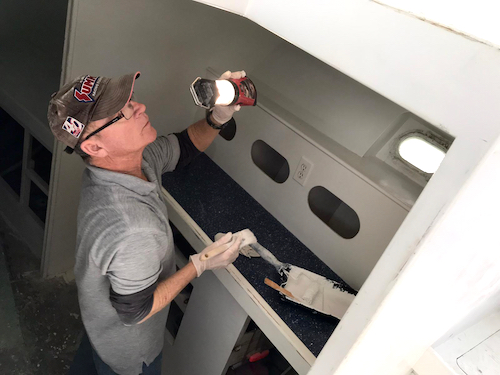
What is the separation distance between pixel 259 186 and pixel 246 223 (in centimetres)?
18

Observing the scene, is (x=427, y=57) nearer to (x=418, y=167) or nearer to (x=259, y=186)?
(x=418, y=167)

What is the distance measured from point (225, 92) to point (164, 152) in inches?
16.5

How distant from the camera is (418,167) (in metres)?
A: 1.25

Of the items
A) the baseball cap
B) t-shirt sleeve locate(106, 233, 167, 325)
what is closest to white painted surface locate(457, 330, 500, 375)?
t-shirt sleeve locate(106, 233, 167, 325)

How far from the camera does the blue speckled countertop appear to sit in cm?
121

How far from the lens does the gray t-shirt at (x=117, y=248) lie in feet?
3.21

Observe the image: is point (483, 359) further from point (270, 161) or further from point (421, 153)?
point (270, 161)

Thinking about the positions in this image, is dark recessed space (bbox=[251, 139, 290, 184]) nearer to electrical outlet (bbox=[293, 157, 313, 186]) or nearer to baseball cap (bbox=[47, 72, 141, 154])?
electrical outlet (bbox=[293, 157, 313, 186])

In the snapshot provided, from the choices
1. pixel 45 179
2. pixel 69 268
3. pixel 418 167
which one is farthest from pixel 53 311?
pixel 418 167

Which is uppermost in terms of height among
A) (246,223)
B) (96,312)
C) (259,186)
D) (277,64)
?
(277,64)

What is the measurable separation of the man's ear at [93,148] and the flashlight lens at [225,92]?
0.34 m

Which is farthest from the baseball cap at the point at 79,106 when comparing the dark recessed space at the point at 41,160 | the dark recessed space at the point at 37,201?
the dark recessed space at the point at 37,201

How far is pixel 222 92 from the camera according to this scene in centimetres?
104

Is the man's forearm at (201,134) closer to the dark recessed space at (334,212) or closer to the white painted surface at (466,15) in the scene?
the dark recessed space at (334,212)
